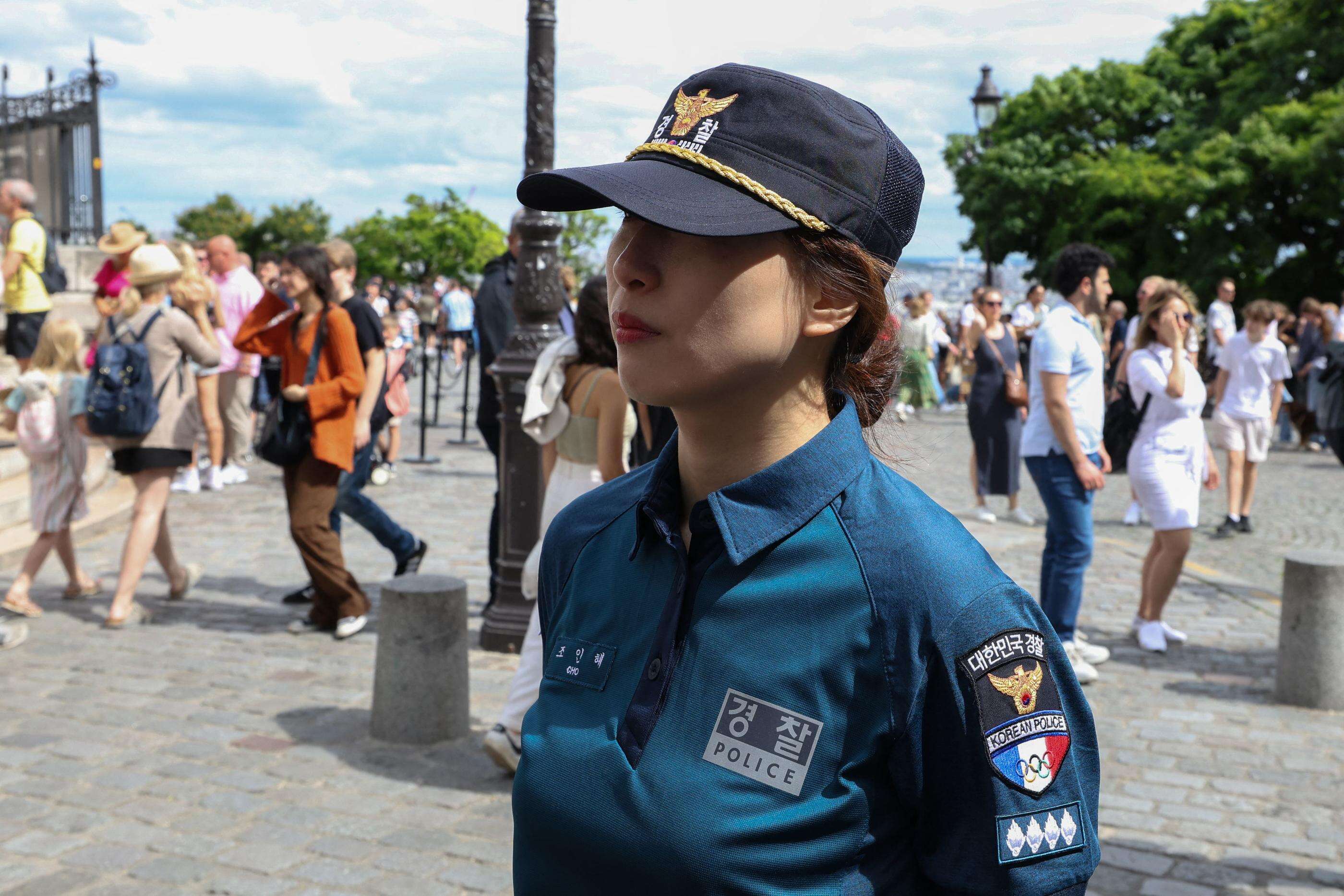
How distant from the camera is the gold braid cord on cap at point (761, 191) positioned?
59.2 inches

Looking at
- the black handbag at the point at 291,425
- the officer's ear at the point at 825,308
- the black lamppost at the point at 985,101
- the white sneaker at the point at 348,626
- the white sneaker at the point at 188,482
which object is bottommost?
the white sneaker at the point at 188,482

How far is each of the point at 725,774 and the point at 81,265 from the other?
2114 centimetres

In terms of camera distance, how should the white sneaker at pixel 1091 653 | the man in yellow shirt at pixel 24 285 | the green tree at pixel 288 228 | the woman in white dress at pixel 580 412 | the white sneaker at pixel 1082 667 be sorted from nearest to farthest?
the woman in white dress at pixel 580 412, the white sneaker at pixel 1082 667, the white sneaker at pixel 1091 653, the man in yellow shirt at pixel 24 285, the green tree at pixel 288 228

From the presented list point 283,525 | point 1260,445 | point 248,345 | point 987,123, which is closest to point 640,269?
point 248,345

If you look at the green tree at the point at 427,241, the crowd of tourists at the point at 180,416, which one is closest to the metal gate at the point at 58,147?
the green tree at the point at 427,241

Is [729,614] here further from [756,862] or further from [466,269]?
[466,269]

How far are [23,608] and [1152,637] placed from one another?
6.48 meters

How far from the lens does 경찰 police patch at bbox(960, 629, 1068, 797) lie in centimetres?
144

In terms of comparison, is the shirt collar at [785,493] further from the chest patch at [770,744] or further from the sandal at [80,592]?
the sandal at [80,592]

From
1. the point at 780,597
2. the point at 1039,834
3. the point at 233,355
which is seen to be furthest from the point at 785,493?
the point at 233,355

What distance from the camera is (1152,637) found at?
7574mm

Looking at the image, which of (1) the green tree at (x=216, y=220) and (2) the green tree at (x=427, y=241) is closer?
(2) the green tree at (x=427, y=241)

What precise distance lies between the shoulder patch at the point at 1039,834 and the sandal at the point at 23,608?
748 cm

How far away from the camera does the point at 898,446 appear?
82.7 inches
